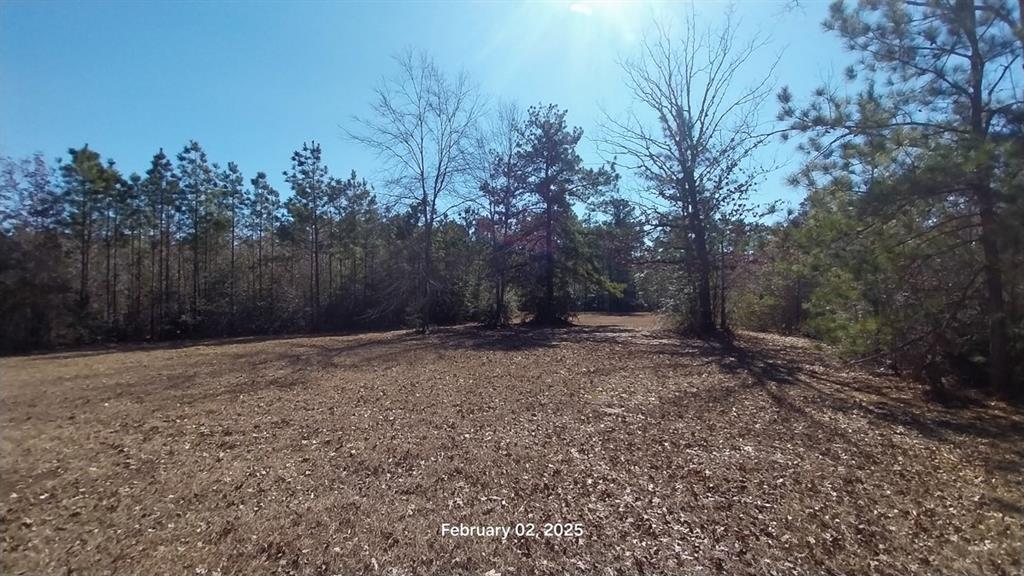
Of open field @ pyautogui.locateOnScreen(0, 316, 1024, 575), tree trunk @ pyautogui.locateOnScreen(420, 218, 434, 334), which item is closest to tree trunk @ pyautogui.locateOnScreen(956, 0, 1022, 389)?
open field @ pyautogui.locateOnScreen(0, 316, 1024, 575)

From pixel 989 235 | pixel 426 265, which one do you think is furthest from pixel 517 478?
pixel 426 265

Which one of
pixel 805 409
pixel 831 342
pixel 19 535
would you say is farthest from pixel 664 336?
pixel 19 535

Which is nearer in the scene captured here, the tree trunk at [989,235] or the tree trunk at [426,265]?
the tree trunk at [989,235]

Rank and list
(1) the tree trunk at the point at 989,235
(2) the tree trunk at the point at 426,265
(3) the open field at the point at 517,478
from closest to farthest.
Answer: (3) the open field at the point at 517,478 < (1) the tree trunk at the point at 989,235 < (2) the tree trunk at the point at 426,265

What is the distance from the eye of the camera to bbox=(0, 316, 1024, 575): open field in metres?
3.25

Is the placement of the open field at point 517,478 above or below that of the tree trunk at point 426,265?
below

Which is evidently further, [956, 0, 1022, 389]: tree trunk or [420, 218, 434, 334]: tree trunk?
[420, 218, 434, 334]: tree trunk

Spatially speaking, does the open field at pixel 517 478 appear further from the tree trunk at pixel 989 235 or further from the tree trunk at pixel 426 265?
the tree trunk at pixel 426 265

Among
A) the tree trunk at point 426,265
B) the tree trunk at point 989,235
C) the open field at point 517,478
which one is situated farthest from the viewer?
the tree trunk at point 426,265

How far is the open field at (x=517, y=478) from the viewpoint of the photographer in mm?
3254

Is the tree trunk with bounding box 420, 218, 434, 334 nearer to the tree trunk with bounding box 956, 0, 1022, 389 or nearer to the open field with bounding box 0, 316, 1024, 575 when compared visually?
the open field with bounding box 0, 316, 1024, 575

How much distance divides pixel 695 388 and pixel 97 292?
2845 centimetres

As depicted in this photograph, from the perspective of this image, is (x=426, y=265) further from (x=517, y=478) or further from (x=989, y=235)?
(x=989, y=235)

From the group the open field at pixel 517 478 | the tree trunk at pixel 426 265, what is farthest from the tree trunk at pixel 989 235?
the tree trunk at pixel 426 265
